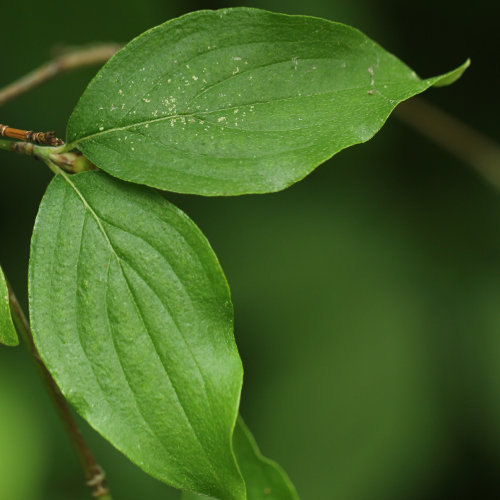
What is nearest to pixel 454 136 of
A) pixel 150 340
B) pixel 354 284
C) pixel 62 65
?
pixel 354 284

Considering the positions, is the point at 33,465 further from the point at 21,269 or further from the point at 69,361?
the point at 69,361

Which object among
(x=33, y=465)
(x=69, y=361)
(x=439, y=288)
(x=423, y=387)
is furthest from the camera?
(x=439, y=288)

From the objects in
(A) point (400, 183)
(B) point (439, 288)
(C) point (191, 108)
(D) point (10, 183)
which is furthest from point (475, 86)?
(C) point (191, 108)

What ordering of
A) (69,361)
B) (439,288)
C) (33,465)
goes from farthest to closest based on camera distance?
(439,288) → (33,465) → (69,361)

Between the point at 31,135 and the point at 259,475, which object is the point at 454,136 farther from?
the point at 31,135

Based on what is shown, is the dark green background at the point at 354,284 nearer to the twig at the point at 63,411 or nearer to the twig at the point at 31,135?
the twig at the point at 63,411

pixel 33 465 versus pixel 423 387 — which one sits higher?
pixel 33 465

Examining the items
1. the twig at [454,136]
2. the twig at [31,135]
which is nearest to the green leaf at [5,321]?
the twig at [31,135]

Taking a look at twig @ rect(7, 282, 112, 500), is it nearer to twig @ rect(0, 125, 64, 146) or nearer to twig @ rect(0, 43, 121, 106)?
twig @ rect(0, 125, 64, 146)
